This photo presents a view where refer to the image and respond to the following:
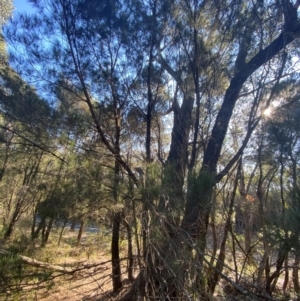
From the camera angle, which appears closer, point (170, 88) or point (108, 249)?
point (170, 88)

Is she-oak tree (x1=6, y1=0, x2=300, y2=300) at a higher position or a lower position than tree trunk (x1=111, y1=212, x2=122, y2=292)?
higher

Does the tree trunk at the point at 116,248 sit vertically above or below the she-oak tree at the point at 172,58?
below

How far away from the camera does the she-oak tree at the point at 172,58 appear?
2.86m

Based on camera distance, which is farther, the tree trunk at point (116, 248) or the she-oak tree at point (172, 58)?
the tree trunk at point (116, 248)

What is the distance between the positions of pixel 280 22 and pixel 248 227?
2.73 m

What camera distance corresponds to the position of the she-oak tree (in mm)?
2859

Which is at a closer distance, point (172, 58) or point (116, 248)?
point (172, 58)

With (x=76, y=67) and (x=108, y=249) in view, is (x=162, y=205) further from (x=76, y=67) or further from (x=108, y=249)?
(x=108, y=249)

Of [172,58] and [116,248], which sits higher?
[172,58]

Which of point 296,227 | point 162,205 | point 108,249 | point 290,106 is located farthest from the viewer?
point 108,249

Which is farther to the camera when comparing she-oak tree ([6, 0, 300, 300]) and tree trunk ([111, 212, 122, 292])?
tree trunk ([111, 212, 122, 292])

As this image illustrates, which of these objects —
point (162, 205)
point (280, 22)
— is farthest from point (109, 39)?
point (162, 205)

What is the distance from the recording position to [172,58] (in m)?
3.29

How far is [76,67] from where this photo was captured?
3188mm
